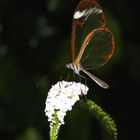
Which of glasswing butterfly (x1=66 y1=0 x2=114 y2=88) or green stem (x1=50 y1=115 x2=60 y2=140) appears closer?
green stem (x1=50 y1=115 x2=60 y2=140)

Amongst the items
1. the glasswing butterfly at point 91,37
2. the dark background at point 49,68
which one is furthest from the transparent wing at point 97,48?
the dark background at point 49,68

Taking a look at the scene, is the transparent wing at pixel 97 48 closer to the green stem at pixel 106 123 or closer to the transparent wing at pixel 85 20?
the transparent wing at pixel 85 20

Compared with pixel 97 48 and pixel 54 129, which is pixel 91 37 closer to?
pixel 97 48

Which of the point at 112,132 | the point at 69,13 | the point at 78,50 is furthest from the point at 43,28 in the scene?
the point at 112,132

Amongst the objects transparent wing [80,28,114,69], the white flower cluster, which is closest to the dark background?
transparent wing [80,28,114,69]

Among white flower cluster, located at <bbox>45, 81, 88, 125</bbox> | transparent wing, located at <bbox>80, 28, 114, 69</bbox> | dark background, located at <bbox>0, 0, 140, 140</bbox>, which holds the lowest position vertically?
white flower cluster, located at <bbox>45, 81, 88, 125</bbox>

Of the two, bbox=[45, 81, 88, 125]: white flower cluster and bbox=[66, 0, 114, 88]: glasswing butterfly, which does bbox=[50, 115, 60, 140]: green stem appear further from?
bbox=[66, 0, 114, 88]: glasswing butterfly
